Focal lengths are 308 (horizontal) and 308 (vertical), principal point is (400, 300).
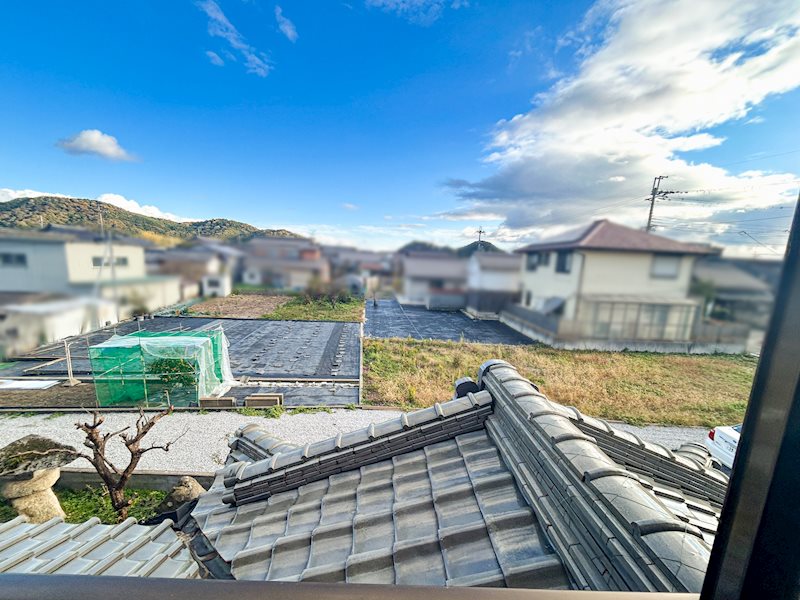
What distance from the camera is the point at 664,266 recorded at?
0.54m

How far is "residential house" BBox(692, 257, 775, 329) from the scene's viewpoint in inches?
19.5

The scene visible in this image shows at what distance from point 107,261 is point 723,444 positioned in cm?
643

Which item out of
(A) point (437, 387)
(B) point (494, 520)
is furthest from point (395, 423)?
(A) point (437, 387)

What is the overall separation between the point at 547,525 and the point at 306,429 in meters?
4.88

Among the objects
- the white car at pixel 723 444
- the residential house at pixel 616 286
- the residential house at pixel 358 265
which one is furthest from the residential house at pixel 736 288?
the white car at pixel 723 444

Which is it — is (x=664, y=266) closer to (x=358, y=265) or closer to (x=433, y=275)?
(x=433, y=275)

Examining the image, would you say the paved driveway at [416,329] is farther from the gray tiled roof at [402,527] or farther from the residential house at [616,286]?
the residential house at [616,286]

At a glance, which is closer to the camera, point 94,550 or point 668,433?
point 94,550

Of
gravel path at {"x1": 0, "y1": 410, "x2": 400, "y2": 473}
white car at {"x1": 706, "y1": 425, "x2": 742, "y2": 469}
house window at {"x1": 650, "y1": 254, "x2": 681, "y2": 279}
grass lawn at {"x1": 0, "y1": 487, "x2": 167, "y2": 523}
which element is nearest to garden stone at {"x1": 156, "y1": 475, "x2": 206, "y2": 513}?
grass lawn at {"x1": 0, "y1": 487, "x2": 167, "y2": 523}

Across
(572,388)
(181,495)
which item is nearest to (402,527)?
(181,495)

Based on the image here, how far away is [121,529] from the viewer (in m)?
1.79

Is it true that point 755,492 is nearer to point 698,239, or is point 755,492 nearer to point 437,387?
point 698,239

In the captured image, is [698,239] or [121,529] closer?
[698,239]

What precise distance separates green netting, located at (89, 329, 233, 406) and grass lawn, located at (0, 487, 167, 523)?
221cm
